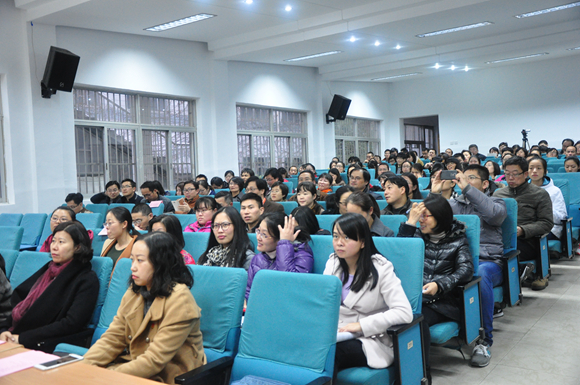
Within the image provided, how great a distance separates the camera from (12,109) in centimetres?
800

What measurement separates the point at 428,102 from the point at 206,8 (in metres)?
10.5

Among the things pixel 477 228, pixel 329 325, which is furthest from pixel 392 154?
pixel 329 325

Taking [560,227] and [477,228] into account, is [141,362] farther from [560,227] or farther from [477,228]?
[560,227]

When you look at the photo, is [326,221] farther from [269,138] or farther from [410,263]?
[269,138]

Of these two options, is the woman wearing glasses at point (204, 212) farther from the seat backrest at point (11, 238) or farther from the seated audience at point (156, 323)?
the seated audience at point (156, 323)

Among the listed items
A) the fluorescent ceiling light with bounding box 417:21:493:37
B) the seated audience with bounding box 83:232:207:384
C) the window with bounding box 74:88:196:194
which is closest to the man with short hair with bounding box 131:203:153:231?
the seated audience with bounding box 83:232:207:384

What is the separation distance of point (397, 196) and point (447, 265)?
Result: 46.8 inches

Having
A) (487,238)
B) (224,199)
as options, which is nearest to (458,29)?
(224,199)

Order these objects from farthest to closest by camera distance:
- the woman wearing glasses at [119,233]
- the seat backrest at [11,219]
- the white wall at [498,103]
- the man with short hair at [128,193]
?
the white wall at [498,103], the man with short hair at [128,193], the seat backrest at [11,219], the woman wearing glasses at [119,233]

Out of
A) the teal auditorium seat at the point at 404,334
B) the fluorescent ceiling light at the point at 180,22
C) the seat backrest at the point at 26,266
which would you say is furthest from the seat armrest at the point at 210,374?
the fluorescent ceiling light at the point at 180,22

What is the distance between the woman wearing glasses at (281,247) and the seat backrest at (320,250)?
6 centimetres

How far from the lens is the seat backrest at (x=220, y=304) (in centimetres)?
228

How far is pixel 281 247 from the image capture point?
2.83m

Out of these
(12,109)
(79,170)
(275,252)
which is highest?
(12,109)
